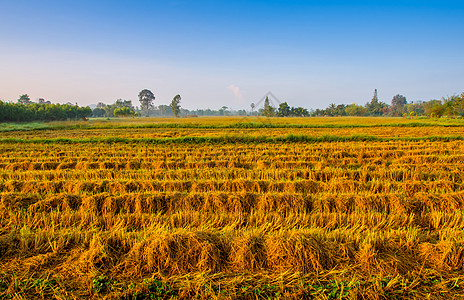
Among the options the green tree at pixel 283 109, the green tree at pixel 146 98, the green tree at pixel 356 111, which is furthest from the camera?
the green tree at pixel 146 98

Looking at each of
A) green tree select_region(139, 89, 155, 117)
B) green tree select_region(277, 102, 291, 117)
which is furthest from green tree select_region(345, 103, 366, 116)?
green tree select_region(139, 89, 155, 117)

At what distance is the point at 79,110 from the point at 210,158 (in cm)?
6974

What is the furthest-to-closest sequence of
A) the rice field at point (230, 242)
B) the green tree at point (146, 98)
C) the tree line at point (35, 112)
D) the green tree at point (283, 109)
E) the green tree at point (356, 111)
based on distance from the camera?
the green tree at point (146, 98), the green tree at point (356, 111), the green tree at point (283, 109), the tree line at point (35, 112), the rice field at point (230, 242)

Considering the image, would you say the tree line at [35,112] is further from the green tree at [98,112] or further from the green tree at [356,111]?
the green tree at [356,111]

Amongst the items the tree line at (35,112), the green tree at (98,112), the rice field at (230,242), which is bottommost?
the rice field at (230,242)


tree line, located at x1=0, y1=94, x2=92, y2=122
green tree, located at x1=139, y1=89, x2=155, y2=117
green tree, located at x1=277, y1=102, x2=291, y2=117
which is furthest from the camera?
green tree, located at x1=139, y1=89, x2=155, y2=117

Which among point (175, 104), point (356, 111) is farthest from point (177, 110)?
point (356, 111)

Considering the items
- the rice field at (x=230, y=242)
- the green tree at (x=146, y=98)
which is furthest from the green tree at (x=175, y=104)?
the rice field at (x=230, y=242)

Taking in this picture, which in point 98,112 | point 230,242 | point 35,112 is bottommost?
point 230,242

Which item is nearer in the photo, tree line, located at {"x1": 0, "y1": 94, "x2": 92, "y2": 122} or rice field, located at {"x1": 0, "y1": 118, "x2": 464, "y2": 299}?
rice field, located at {"x1": 0, "y1": 118, "x2": 464, "y2": 299}

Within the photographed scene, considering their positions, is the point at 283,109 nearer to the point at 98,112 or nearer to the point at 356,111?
the point at 356,111

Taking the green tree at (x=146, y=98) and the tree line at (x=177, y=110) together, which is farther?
the green tree at (x=146, y=98)

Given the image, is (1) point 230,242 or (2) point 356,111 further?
(2) point 356,111

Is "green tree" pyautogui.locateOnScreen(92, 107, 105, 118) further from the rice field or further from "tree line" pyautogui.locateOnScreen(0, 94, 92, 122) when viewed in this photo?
the rice field
